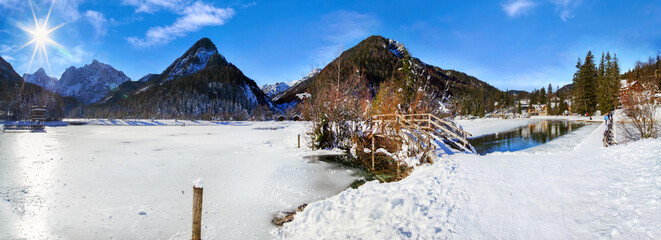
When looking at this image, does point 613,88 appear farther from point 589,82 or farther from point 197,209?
point 197,209

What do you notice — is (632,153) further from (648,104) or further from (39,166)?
(39,166)

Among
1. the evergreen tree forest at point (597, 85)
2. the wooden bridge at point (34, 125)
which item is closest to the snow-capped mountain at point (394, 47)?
the evergreen tree forest at point (597, 85)

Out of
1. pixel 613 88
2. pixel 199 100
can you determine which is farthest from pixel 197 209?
pixel 199 100

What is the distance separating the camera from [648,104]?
45.8 ft

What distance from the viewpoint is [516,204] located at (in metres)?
5.11

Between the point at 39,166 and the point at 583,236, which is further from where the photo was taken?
the point at 39,166

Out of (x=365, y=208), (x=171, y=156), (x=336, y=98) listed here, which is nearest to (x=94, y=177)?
(x=171, y=156)

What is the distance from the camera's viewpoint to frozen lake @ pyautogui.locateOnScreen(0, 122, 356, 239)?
639 centimetres

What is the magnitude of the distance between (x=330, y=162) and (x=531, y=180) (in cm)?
1069

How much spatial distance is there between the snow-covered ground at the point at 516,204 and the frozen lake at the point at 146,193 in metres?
2.31

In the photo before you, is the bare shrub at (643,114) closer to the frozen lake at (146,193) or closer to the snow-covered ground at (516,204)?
the snow-covered ground at (516,204)

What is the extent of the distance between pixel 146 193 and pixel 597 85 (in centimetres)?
7525

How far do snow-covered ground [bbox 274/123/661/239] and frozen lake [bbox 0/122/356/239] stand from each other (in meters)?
2.31

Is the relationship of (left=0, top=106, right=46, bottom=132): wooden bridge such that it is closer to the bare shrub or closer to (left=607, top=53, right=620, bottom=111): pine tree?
the bare shrub
